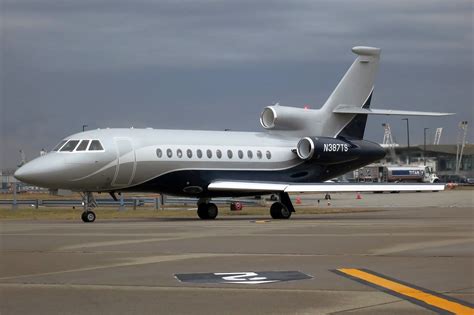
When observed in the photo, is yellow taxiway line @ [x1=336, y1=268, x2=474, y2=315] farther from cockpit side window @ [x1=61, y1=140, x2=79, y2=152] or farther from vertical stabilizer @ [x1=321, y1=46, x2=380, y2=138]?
vertical stabilizer @ [x1=321, y1=46, x2=380, y2=138]

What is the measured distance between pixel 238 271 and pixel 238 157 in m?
23.0

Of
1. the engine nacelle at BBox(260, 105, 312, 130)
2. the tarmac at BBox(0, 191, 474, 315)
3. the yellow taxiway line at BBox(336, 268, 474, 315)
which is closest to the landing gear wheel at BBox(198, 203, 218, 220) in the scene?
the engine nacelle at BBox(260, 105, 312, 130)

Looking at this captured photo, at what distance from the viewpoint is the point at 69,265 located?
49.8 ft

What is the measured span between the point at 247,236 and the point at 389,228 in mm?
5165

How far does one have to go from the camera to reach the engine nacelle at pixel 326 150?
37938mm

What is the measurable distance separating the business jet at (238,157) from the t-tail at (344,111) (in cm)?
5

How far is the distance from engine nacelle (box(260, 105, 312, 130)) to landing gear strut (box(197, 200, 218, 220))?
16.8 ft

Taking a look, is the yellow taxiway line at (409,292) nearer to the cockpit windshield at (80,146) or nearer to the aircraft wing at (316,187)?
the cockpit windshield at (80,146)

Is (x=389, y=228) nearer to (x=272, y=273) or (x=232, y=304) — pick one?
(x=272, y=273)

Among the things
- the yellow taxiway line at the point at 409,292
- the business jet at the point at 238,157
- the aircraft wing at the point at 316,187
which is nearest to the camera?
the yellow taxiway line at the point at 409,292

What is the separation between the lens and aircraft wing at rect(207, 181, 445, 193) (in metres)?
34.4

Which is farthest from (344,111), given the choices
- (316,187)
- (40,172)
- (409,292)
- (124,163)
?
(409,292)

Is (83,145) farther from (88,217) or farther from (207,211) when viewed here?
(207,211)

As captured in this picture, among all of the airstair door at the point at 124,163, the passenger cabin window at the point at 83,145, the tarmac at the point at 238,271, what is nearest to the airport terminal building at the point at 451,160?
the airstair door at the point at 124,163
